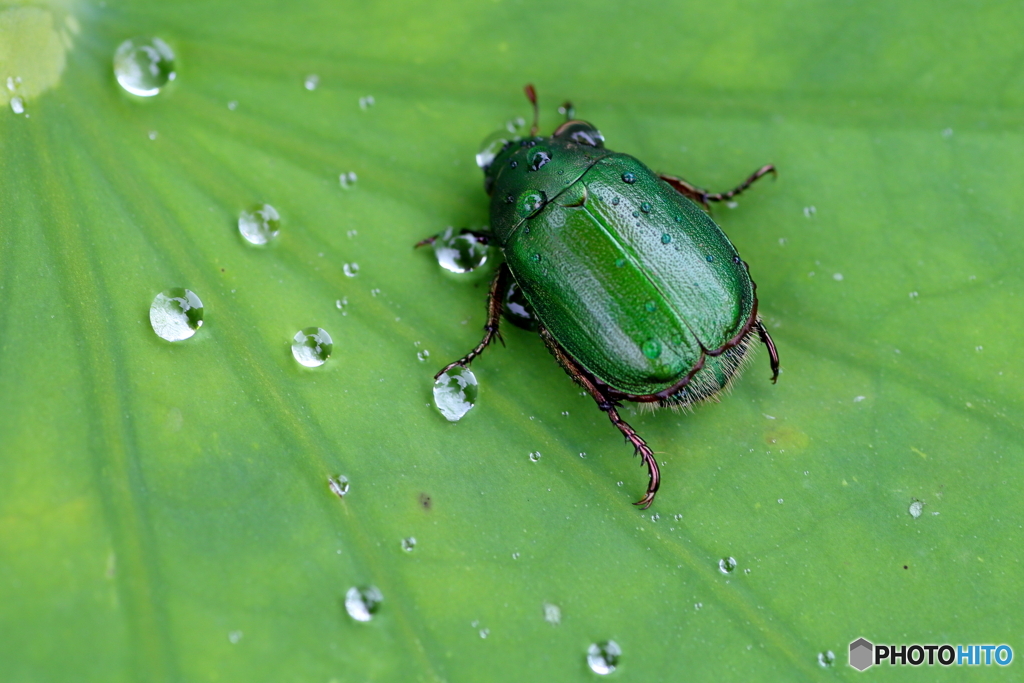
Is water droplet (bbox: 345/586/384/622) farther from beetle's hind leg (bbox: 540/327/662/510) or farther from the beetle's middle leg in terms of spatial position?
beetle's hind leg (bbox: 540/327/662/510)

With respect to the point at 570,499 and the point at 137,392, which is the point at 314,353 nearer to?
the point at 137,392

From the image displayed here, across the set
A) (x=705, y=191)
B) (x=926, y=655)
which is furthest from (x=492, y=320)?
(x=926, y=655)

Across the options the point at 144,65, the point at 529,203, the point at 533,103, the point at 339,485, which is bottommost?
the point at 339,485

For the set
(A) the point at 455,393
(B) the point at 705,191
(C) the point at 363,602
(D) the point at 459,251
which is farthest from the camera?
(B) the point at 705,191

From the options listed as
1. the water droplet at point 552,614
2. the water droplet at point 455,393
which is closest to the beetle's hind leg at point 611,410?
the water droplet at point 455,393

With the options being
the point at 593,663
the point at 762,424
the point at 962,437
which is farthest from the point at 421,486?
the point at 962,437

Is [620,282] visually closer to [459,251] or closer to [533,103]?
[459,251]

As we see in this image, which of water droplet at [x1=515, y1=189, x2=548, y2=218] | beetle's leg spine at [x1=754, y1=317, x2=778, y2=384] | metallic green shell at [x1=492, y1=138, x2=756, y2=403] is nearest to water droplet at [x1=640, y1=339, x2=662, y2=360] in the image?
metallic green shell at [x1=492, y1=138, x2=756, y2=403]
